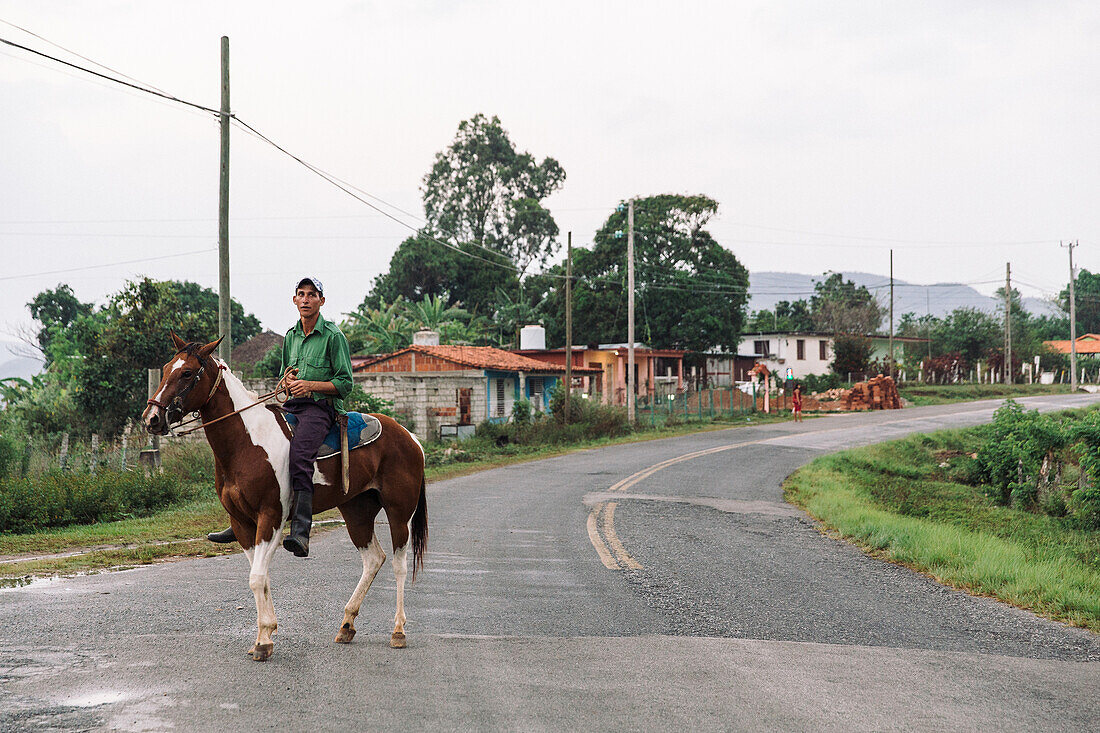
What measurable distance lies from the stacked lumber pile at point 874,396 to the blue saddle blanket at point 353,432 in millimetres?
47433

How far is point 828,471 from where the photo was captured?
2333 cm

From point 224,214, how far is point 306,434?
40.5 ft

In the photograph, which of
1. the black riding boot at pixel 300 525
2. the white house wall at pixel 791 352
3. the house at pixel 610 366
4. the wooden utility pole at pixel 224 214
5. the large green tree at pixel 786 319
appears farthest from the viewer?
the large green tree at pixel 786 319

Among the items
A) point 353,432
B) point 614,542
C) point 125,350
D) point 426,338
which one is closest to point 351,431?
point 353,432

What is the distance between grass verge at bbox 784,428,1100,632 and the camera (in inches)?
358

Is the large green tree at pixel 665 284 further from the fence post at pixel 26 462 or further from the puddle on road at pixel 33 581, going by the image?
the puddle on road at pixel 33 581

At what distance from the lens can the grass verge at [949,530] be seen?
29.8ft

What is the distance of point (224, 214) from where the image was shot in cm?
1711

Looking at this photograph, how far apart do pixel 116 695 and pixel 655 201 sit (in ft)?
183

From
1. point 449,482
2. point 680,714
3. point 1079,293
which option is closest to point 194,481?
point 449,482

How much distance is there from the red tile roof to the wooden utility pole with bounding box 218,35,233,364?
1674 cm

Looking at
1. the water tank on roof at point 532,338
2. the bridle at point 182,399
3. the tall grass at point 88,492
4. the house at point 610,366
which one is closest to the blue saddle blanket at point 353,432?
the bridle at point 182,399

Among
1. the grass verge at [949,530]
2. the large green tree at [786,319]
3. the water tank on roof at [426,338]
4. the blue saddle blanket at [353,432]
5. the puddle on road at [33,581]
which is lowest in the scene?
the grass verge at [949,530]

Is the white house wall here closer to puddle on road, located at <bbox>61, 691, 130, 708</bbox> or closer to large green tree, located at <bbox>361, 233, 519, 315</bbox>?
large green tree, located at <bbox>361, 233, 519, 315</bbox>
